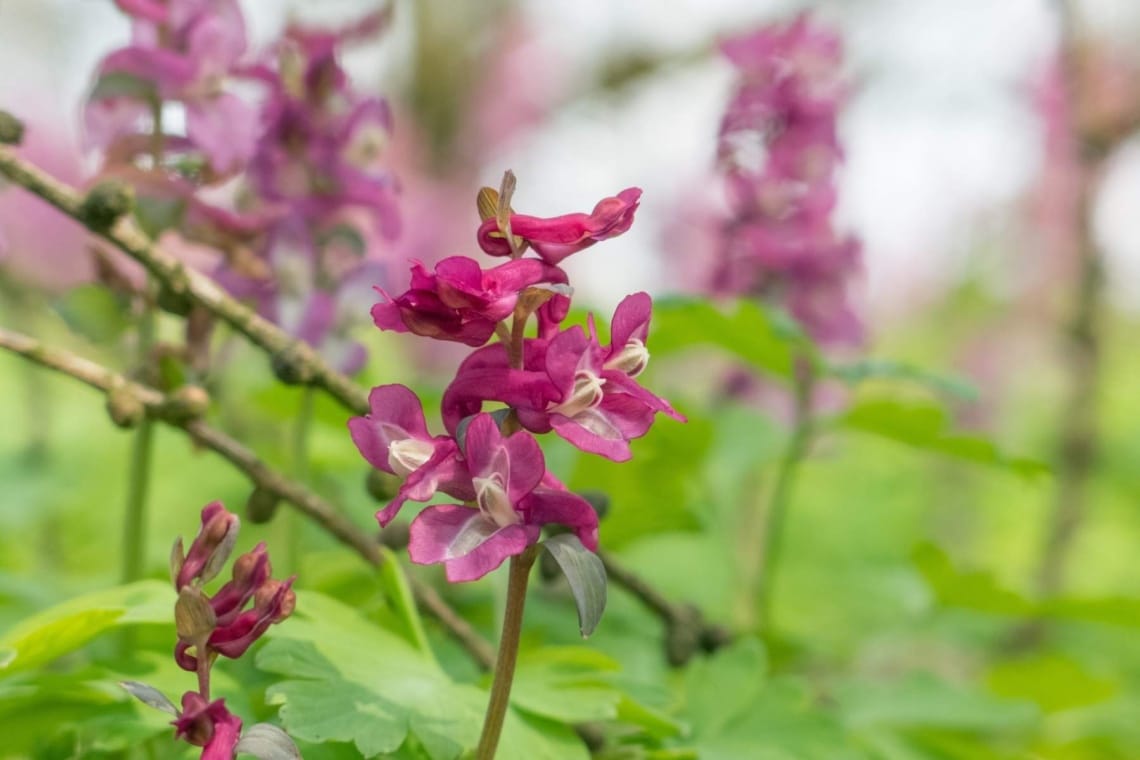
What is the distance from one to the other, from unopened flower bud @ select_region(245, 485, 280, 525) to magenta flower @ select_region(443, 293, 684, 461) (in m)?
0.38

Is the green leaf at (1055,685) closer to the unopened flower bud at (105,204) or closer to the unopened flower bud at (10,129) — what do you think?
the unopened flower bud at (105,204)

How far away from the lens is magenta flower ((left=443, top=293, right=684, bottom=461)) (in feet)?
2.05

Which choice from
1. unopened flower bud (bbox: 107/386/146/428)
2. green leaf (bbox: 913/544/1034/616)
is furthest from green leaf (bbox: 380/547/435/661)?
green leaf (bbox: 913/544/1034/616)

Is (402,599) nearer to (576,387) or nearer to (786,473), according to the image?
(576,387)

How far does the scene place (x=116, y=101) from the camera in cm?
112

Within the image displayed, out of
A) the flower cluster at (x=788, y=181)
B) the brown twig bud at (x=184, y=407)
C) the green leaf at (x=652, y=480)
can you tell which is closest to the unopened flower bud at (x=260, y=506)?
the brown twig bud at (x=184, y=407)

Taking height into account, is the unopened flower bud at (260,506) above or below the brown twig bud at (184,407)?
below

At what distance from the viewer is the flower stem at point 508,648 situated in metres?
0.62

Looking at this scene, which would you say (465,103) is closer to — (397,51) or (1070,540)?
(397,51)

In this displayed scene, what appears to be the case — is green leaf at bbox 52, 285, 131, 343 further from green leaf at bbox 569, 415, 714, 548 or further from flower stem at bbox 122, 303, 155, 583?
green leaf at bbox 569, 415, 714, 548

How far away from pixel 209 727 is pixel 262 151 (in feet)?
2.41

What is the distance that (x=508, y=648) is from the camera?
629 millimetres

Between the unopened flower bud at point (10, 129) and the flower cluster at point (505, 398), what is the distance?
527 mm

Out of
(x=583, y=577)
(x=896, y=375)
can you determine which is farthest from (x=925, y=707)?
(x=583, y=577)
